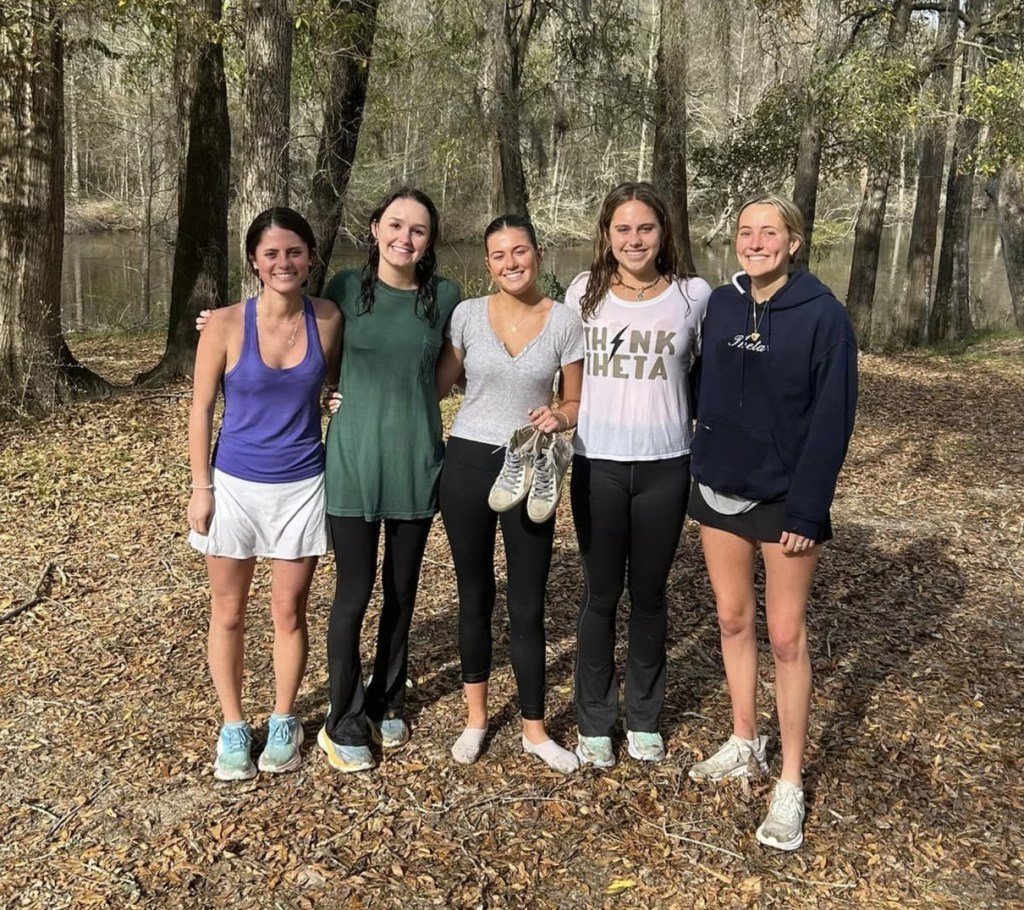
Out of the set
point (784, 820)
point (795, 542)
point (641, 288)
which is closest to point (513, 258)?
point (641, 288)

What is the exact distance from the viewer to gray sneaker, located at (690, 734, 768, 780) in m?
3.08

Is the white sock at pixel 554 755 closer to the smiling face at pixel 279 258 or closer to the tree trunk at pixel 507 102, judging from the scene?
the smiling face at pixel 279 258

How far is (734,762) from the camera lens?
3094 millimetres

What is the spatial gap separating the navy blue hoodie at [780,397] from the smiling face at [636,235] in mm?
256

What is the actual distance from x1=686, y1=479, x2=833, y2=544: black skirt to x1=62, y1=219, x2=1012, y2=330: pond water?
9880 millimetres

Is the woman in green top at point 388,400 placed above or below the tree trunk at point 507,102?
below

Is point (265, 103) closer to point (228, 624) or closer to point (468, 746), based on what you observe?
point (228, 624)

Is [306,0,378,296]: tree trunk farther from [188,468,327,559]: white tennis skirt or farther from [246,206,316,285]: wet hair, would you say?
[188,468,327,559]: white tennis skirt

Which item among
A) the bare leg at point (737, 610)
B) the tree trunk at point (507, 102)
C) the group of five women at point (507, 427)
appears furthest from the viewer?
the tree trunk at point (507, 102)

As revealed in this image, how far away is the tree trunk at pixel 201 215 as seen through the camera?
9133 millimetres

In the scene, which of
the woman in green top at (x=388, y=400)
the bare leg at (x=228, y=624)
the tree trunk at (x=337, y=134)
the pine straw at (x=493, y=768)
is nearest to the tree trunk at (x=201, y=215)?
the tree trunk at (x=337, y=134)

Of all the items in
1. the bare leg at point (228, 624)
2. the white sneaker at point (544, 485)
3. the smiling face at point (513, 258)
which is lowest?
the bare leg at point (228, 624)

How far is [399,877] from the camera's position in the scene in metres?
2.62

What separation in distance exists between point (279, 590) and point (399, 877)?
38.5 inches
